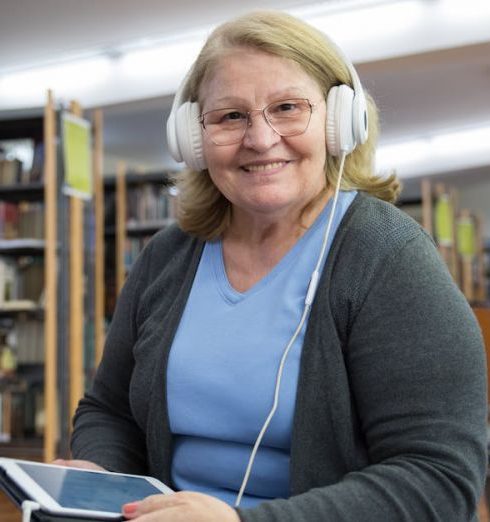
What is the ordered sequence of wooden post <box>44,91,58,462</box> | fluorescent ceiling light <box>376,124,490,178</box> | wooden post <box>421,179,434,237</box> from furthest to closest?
fluorescent ceiling light <box>376,124,490,178</box>
wooden post <box>421,179,434,237</box>
wooden post <box>44,91,58,462</box>

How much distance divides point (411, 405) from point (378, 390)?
0.04 meters

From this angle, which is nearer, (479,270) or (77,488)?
(77,488)

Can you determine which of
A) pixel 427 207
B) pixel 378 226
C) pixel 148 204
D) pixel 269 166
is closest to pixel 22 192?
pixel 148 204

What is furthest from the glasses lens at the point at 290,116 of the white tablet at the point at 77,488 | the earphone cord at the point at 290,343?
the white tablet at the point at 77,488

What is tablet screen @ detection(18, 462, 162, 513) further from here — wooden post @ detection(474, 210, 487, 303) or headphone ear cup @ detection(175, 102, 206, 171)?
wooden post @ detection(474, 210, 487, 303)

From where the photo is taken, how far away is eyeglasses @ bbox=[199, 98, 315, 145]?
A: 101 centimetres

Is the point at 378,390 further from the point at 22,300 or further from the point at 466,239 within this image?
the point at 466,239

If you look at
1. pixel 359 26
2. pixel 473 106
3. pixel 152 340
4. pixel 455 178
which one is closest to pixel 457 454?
pixel 152 340

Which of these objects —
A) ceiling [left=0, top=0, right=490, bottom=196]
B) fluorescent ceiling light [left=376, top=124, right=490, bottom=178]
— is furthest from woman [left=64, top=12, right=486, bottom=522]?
fluorescent ceiling light [left=376, top=124, right=490, bottom=178]

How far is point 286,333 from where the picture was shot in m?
0.96

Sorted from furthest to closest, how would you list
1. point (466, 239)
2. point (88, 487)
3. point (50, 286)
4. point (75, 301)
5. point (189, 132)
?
1. point (466, 239)
2. point (75, 301)
3. point (50, 286)
4. point (189, 132)
5. point (88, 487)

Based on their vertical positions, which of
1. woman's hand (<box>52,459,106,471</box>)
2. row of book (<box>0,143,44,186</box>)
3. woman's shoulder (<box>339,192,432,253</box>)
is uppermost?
row of book (<box>0,143,44,186</box>)

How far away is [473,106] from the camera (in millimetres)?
7785

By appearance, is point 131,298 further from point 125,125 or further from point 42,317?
point 125,125
